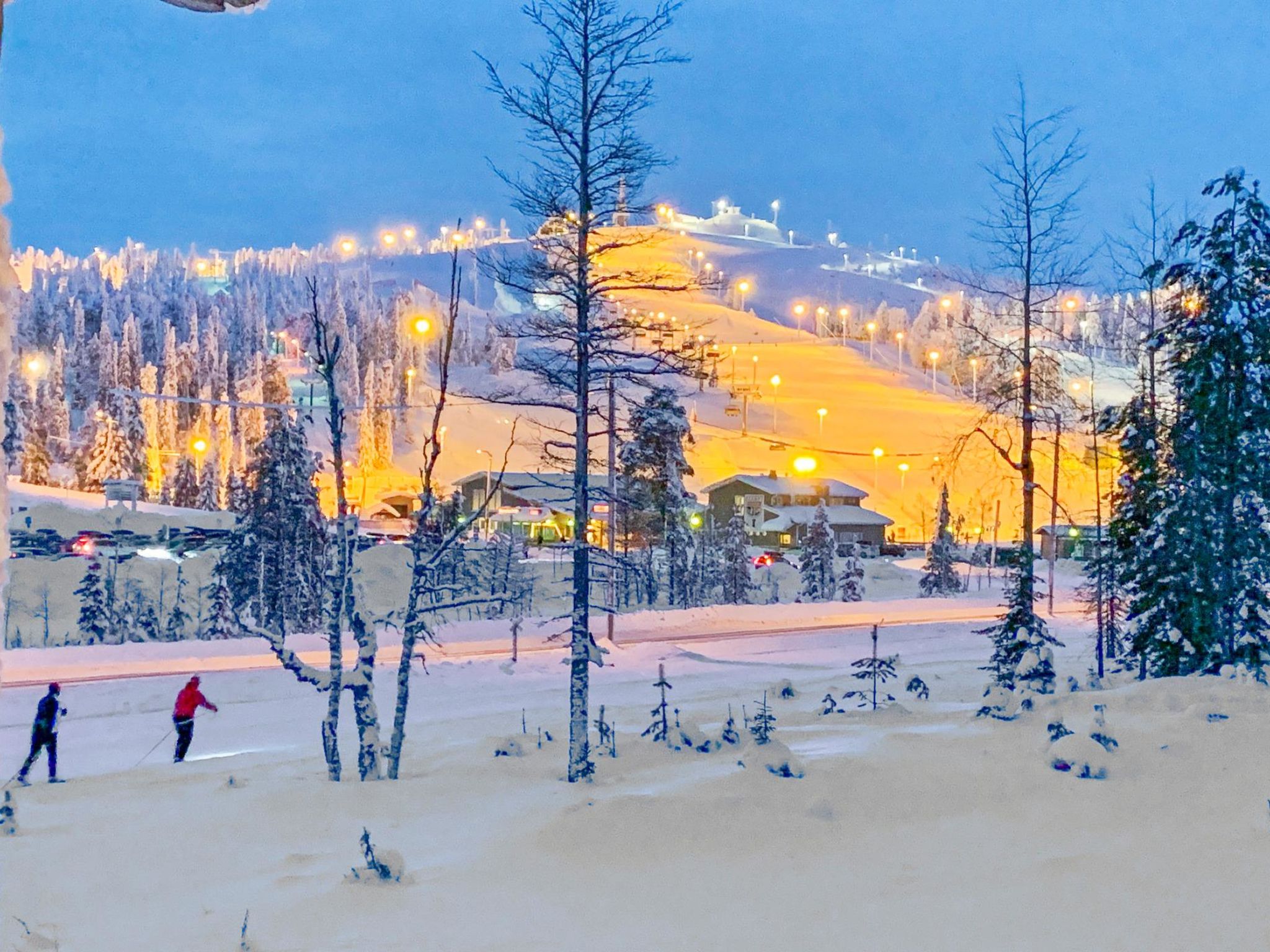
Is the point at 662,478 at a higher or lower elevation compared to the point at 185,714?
higher

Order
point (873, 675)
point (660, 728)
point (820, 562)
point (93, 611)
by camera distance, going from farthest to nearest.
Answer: point (820, 562) → point (93, 611) → point (873, 675) → point (660, 728)

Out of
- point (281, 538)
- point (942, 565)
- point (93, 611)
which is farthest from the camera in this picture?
point (942, 565)

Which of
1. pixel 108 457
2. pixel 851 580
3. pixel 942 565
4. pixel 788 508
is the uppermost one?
pixel 108 457

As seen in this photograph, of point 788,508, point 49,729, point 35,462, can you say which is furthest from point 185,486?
point 49,729

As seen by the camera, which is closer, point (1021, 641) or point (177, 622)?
point (1021, 641)

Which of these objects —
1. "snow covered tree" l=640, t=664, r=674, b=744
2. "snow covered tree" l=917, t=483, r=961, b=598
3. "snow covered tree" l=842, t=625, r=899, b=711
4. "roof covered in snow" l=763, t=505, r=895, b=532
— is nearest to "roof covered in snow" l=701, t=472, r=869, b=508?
"roof covered in snow" l=763, t=505, r=895, b=532

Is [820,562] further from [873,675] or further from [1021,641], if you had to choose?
[1021,641]
